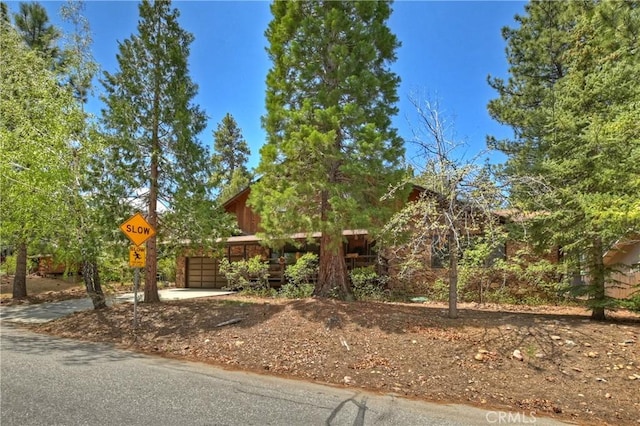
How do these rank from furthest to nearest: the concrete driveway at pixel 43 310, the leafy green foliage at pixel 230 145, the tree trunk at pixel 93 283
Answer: the leafy green foliage at pixel 230 145
the concrete driveway at pixel 43 310
the tree trunk at pixel 93 283

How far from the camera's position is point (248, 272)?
15.5 meters

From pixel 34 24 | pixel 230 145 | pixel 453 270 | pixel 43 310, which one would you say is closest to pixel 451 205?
pixel 453 270

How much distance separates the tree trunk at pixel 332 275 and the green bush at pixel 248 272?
473cm

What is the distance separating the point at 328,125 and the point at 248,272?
8006mm

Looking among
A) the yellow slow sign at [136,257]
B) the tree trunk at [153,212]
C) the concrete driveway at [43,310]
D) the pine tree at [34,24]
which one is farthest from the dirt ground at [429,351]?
the pine tree at [34,24]

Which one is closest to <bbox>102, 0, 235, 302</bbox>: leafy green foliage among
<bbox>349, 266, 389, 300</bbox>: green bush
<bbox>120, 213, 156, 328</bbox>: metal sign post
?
<bbox>120, 213, 156, 328</bbox>: metal sign post

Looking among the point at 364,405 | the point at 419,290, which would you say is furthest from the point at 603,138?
the point at 419,290

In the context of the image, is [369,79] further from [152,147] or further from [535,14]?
[535,14]

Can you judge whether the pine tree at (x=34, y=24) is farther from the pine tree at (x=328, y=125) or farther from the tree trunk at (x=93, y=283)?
the pine tree at (x=328, y=125)

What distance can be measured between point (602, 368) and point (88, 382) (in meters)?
6.95

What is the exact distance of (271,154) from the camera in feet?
32.3

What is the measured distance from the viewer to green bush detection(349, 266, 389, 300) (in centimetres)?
1320

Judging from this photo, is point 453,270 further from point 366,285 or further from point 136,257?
point 136,257

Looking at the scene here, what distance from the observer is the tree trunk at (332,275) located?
10078 mm
